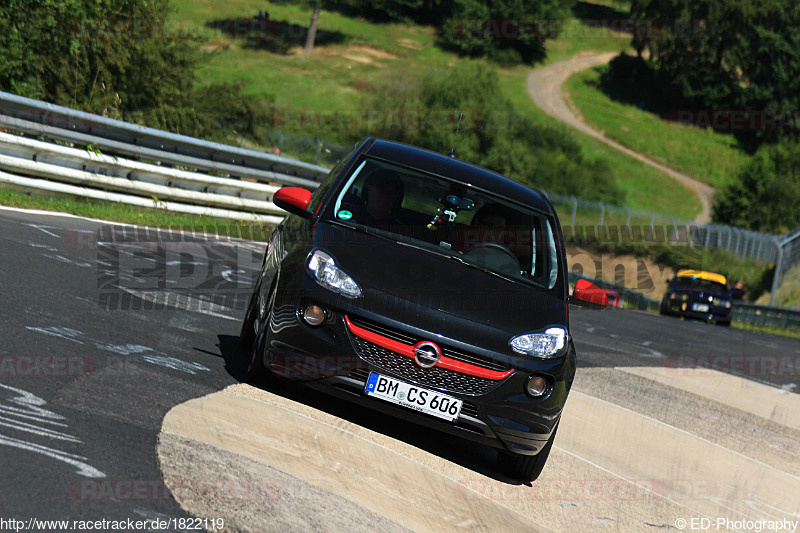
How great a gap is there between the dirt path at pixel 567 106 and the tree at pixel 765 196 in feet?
8.66

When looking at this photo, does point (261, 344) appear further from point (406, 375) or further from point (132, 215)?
point (132, 215)

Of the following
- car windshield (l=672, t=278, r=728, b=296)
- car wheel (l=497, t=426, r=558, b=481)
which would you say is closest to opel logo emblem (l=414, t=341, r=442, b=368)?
car wheel (l=497, t=426, r=558, b=481)

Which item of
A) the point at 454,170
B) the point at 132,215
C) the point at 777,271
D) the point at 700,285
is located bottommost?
the point at 777,271

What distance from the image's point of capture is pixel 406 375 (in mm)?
5098

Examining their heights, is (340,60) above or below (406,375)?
below

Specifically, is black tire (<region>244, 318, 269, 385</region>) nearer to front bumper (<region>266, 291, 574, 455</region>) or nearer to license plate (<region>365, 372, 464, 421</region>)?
front bumper (<region>266, 291, 574, 455</region>)

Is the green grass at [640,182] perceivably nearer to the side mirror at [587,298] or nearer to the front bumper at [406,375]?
the side mirror at [587,298]

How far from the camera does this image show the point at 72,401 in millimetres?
4855

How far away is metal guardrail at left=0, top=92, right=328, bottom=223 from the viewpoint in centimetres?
1230

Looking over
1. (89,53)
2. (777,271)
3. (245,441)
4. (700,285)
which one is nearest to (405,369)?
(245,441)

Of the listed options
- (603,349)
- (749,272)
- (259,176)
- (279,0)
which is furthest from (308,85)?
(603,349)

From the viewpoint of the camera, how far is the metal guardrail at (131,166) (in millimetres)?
12297

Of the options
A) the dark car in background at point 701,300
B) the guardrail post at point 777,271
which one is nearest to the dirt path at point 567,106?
the guardrail post at point 777,271

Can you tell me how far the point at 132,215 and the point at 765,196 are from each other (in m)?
53.9
